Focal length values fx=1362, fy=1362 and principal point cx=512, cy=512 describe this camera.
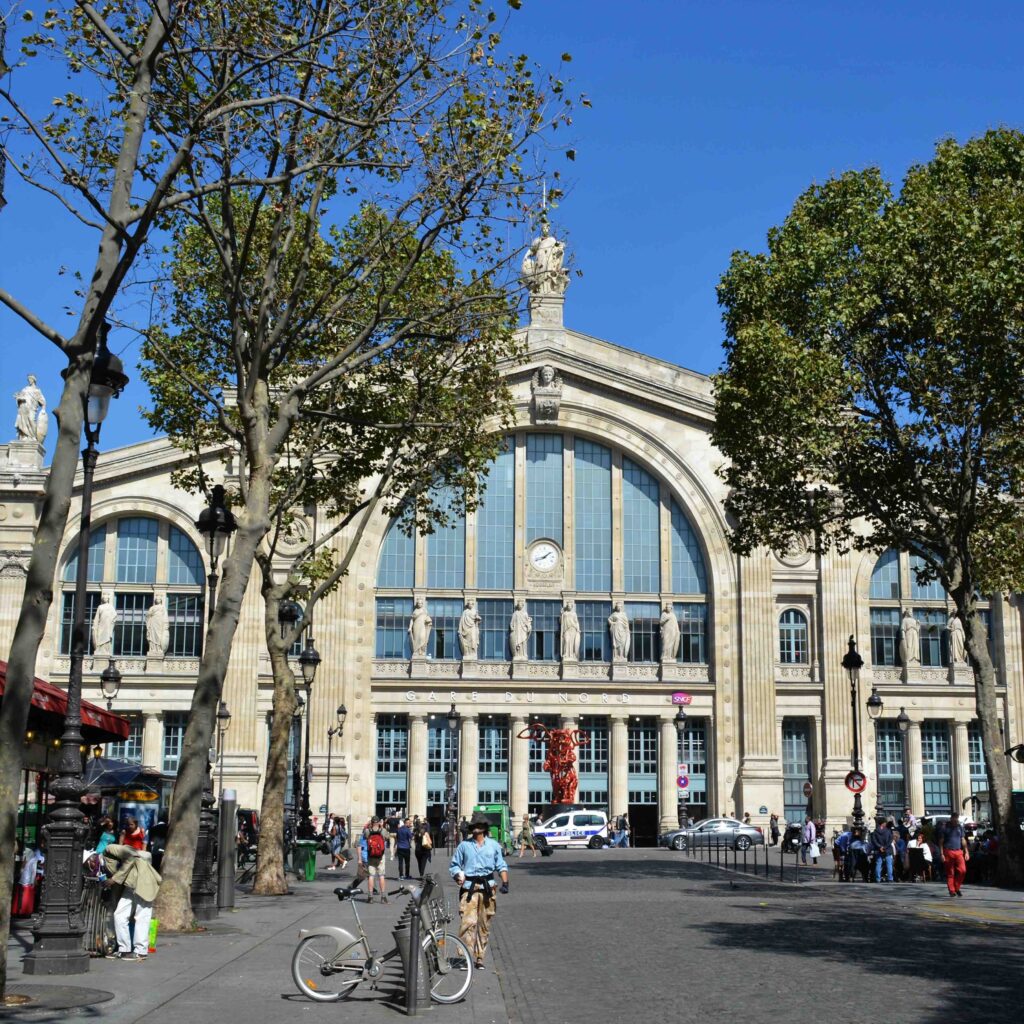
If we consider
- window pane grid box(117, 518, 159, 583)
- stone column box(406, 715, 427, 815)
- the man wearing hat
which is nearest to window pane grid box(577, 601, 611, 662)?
stone column box(406, 715, 427, 815)

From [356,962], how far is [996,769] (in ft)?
68.2

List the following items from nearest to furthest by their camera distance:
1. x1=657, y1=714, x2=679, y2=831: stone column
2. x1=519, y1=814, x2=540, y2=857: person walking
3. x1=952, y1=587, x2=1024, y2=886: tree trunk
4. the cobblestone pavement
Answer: the cobblestone pavement < x1=952, y1=587, x2=1024, y2=886: tree trunk < x1=519, y1=814, x2=540, y2=857: person walking < x1=657, y1=714, x2=679, y2=831: stone column

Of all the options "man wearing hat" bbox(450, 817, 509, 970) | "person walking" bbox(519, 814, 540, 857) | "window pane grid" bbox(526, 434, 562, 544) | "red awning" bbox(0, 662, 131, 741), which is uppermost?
"window pane grid" bbox(526, 434, 562, 544)

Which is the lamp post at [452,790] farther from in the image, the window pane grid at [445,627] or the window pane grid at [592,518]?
the window pane grid at [592,518]

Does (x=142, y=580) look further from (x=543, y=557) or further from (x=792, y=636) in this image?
(x=792, y=636)

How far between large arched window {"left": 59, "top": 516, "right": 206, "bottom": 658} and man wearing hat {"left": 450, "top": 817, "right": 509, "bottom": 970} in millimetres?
40475

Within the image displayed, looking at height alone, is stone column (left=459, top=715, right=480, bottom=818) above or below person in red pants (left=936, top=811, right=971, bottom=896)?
above

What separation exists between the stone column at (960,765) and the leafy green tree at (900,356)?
2637cm

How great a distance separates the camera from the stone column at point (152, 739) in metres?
54.9

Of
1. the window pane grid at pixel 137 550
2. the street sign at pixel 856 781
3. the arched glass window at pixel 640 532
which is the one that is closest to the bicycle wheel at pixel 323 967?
the street sign at pixel 856 781

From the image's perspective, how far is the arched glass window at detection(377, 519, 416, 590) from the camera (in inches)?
2244

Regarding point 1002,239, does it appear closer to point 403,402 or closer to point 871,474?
point 871,474

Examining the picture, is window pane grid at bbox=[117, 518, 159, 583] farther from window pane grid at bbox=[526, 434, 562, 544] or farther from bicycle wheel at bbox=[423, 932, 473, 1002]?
bicycle wheel at bbox=[423, 932, 473, 1002]

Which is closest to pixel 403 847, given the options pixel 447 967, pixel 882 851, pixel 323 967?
pixel 882 851
